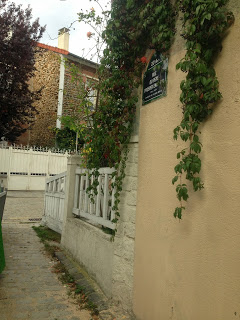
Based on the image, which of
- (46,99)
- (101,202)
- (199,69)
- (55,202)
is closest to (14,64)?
(46,99)

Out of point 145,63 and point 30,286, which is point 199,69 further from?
point 30,286

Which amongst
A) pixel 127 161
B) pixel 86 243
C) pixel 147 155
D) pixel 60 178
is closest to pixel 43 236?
pixel 60 178

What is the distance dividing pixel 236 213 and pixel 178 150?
0.79 meters

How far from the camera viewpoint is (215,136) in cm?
225

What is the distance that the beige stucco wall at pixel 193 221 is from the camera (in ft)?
6.82

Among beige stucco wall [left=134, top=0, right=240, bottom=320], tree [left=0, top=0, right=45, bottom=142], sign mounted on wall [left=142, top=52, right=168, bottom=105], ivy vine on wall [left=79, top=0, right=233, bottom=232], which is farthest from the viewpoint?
tree [left=0, top=0, right=45, bottom=142]

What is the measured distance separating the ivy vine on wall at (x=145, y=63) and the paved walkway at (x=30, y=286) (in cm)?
133

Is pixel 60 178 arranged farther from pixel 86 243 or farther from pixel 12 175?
pixel 12 175

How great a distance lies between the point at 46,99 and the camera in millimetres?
17984

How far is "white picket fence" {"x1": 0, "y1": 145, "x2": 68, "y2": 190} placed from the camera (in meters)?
14.4

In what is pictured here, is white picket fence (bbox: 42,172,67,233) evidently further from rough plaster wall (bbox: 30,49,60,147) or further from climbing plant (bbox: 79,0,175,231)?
rough plaster wall (bbox: 30,49,60,147)

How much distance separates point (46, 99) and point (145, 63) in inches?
620

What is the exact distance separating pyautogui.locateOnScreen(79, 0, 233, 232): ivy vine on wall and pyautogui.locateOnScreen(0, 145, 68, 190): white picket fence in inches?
442

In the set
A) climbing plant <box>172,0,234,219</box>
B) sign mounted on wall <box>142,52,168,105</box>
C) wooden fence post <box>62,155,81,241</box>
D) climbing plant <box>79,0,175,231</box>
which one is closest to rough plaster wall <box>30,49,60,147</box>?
wooden fence post <box>62,155,81,241</box>
